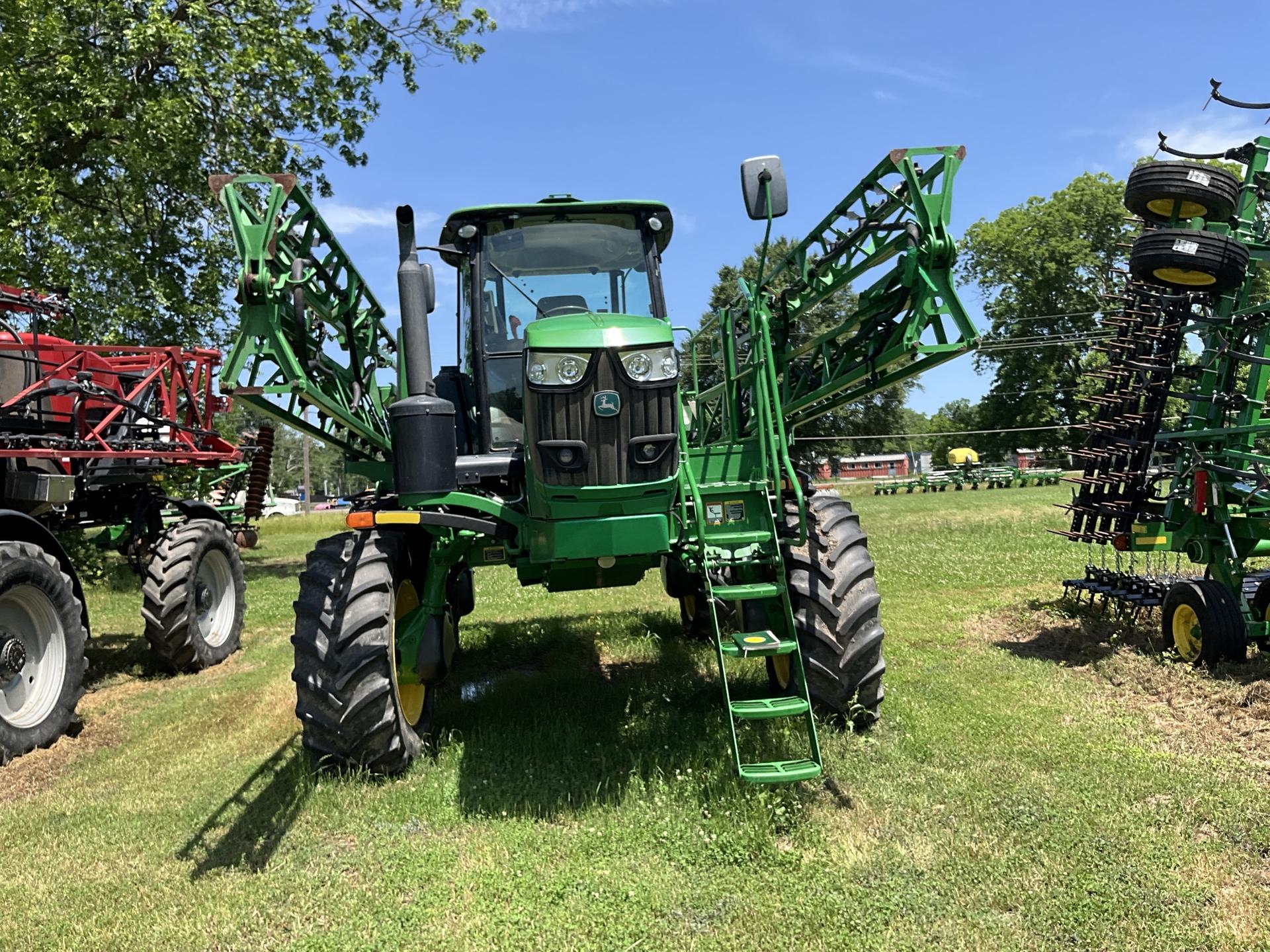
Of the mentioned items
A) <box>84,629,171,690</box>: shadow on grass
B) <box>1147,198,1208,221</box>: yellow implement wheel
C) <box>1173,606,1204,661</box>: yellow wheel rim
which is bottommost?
<box>84,629,171,690</box>: shadow on grass

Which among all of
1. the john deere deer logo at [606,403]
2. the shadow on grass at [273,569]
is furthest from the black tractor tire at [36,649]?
the shadow on grass at [273,569]

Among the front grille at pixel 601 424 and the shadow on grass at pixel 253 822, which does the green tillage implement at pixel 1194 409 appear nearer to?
the front grille at pixel 601 424

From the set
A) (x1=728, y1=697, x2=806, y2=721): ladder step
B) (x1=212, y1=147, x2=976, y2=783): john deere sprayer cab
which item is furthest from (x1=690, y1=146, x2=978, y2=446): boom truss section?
(x1=728, y1=697, x2=806, y2=721): ladder step

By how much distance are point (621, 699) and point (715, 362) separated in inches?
106

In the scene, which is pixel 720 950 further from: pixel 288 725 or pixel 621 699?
pixel 288 725

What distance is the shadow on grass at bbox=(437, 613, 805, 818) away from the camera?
4.16m

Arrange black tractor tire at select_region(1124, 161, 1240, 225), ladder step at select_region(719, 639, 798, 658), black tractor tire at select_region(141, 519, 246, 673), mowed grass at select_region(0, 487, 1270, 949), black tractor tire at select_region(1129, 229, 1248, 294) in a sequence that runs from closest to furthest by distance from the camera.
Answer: mowed grass at select_region(0, 487, 1270, 949)
ladder step at select_region(719, 639, 798, 658)
black tractor tire at select_region(1129, 229, 1248, 294)
black tractor tire at select_region(1124, 161, 1240, 225)
black tractor tire at select_region(141, 519, 246, 673)

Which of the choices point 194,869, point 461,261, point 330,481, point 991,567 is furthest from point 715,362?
point 330,481

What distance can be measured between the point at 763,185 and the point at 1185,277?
362 centimetres

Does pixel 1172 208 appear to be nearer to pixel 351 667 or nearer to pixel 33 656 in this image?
pixel 351 667

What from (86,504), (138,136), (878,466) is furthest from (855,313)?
(878,466)

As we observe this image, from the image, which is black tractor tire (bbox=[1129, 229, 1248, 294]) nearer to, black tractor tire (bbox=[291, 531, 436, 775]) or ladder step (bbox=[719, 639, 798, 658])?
ladder step (bbox=[719, 639, 798, 658])

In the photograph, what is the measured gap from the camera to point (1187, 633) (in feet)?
20.1

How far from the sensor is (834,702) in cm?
440
